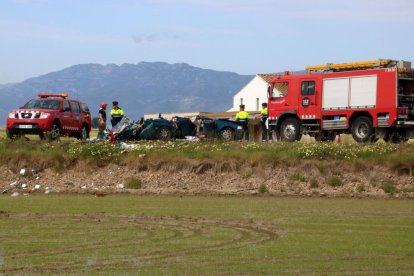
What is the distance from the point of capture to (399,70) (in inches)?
1423

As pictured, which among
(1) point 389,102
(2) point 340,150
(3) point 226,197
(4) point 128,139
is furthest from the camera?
(4) point 128,139

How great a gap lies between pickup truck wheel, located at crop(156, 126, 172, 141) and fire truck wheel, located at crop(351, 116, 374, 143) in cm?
756

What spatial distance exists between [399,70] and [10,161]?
1486 centimetres

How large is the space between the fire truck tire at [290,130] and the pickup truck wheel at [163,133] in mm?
4683

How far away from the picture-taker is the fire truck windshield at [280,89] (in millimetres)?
39853

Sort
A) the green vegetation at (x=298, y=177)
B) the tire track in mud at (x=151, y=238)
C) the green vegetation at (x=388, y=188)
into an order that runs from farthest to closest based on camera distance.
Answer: the green vegetation at (x=298, y=177), the green vegetation at (x=388, y=188), the tire track in mud at (x=151, y=238)

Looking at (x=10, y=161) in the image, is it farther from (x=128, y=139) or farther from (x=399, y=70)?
(x=399, y=70)

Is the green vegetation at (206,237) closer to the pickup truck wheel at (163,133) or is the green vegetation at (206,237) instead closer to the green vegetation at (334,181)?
the green vegetation at (334,181)

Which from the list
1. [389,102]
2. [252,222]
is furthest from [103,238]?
[389,102]

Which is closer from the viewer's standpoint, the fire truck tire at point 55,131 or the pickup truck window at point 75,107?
the fire truck tire at point 55,131

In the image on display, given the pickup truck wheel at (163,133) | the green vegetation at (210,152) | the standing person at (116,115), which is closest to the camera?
the green vegetation at (210,152)

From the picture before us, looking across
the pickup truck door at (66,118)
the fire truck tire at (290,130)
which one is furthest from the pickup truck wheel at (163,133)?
the fire truck tire at (290,130)

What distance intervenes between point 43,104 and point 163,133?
17.9 ft

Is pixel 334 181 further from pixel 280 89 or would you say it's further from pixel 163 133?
pixel 163 133
